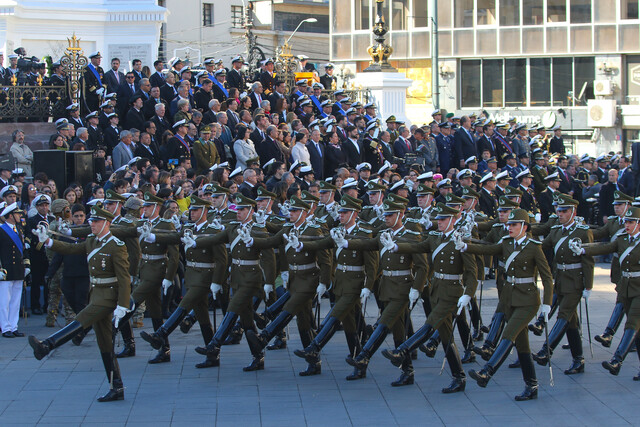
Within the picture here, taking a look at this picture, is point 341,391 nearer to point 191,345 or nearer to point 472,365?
point 472,365

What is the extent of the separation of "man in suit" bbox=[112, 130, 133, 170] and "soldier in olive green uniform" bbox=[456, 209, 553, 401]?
788 centimetres

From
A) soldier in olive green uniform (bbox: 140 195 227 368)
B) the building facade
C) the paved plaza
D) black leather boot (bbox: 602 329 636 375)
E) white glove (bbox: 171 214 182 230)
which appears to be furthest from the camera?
the building facade

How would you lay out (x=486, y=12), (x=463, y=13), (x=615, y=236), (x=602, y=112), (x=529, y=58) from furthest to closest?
(x=463, y=13) → (x=486, y=12) → (x=529, y=58) → (x=602, y=112) → (x=615, y=236)

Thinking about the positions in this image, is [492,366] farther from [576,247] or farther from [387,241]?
[576,247]

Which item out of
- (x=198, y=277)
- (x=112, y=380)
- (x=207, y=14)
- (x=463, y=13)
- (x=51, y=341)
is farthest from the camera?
(x=207, y=14)

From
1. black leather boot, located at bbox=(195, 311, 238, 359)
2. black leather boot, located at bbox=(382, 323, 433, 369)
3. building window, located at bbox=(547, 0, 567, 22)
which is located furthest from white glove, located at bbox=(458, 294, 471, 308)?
building window, located at bbox=(547, 0, 567, 22)

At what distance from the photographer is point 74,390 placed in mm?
10039

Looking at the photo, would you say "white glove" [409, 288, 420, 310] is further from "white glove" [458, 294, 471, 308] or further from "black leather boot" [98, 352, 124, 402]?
"black leather boot" [98, 352, 124, 402]

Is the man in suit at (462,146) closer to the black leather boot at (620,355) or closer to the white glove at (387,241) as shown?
the black leather boot at (620,355)

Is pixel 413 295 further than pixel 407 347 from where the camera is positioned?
Yes

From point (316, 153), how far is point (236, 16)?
42660 mm

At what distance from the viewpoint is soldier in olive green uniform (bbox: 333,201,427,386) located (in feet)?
33.3

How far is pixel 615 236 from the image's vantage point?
11000mm

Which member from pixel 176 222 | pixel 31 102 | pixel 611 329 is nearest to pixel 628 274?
pixel 611 329
